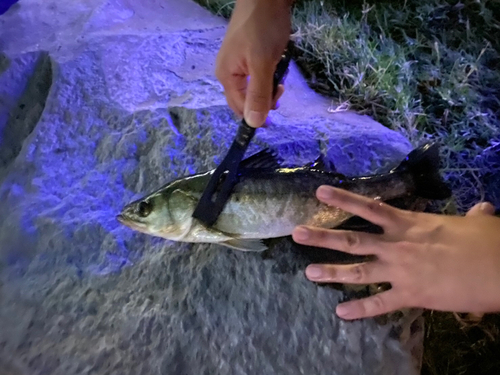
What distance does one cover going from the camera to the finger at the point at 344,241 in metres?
1.58

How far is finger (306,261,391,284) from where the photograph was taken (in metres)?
1.57

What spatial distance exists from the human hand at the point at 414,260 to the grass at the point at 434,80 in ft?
1.89

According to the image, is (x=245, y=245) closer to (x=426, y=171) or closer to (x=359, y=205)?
(x=359, y=205)

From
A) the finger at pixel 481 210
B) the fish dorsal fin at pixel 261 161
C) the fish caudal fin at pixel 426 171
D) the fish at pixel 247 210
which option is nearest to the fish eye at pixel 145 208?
the fish at pixel 247 210

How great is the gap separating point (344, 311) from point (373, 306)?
0.33 feet

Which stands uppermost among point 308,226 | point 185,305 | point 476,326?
point 308,226

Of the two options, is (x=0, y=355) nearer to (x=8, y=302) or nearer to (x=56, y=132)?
(x=8, y=302)

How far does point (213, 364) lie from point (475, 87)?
2389 mm

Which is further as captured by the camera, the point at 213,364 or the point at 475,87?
the point at 475,87

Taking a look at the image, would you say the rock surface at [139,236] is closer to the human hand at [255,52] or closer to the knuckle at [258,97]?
the human hand at [255,52]

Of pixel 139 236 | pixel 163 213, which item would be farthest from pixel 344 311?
pixel 139 236

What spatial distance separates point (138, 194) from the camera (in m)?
2.03

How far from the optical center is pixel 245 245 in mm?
1672

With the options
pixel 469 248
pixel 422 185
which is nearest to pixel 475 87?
pixel 422 185
